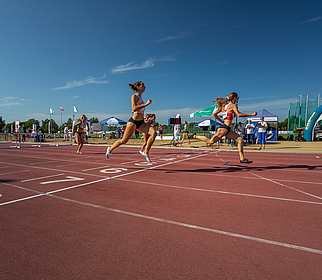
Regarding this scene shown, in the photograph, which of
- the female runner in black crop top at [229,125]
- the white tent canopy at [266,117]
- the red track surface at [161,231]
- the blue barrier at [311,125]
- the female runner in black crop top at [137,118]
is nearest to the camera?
the red track surface at [161,231]

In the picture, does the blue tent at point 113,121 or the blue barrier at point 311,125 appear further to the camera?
the blue tent at point 113,121

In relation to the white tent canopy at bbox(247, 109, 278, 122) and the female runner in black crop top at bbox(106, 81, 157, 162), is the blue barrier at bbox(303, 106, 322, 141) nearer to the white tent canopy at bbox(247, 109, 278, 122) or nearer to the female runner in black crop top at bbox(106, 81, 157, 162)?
the white tent canopy at bbox(247, 109, 278, 122)

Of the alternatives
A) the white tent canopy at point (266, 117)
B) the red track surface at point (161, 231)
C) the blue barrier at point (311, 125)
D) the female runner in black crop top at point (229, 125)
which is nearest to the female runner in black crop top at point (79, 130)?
the red track surface at point (161, 231)

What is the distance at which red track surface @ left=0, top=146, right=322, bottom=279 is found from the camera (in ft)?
6.42

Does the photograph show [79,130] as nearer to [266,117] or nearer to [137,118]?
[137,118]

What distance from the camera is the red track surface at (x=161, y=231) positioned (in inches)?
77.1

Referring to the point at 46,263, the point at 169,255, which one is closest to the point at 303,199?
the point at 169,255

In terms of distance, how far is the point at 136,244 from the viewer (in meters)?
2.38

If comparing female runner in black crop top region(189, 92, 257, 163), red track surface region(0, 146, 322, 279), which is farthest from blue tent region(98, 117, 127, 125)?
red track surface region(0, 146, 322, 279)

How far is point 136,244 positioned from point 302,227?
230 cm

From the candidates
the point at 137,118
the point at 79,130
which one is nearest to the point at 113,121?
the point at 79,130

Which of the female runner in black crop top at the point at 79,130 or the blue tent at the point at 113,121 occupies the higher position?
the blue tent at the point at 113,121

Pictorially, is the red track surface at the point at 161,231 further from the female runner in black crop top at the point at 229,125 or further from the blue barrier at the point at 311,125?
the blue barrier at the point at 311,125

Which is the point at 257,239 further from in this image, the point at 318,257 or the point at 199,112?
the point at 199,112
